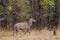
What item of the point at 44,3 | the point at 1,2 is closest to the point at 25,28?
the point at 44,3

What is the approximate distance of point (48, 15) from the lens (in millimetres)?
15406

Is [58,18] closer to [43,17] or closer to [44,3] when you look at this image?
[43,17]

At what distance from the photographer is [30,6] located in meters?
15.5

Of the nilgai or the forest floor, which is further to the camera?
the nilgai

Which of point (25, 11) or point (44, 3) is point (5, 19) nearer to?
point (25, 11)

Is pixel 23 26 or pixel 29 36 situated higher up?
pixel 23 26

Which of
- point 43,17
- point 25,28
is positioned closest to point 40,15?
point 43,17

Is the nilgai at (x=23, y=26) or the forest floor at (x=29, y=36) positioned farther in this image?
→ the nilgai at (x=23, y=26)

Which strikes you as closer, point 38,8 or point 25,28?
point 25,28

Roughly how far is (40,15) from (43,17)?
0.25 metres

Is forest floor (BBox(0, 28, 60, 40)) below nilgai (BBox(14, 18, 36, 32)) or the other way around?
below

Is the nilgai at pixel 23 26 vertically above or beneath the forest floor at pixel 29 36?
above

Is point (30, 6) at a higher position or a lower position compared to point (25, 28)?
higher

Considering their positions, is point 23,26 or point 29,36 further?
point 23,26
